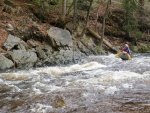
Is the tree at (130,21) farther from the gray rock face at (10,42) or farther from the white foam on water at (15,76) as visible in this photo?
the white foam on water at (15,76)

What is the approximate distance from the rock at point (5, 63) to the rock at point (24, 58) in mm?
341

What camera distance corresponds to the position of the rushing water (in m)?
6.68

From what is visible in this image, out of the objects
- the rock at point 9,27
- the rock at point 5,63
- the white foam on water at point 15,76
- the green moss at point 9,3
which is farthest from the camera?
the green moss at point 9,3

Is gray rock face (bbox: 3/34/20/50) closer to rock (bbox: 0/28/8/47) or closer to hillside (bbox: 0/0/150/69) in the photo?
hillside (bbox: 0/0/150/69)

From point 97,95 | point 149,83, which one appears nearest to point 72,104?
point 97,95

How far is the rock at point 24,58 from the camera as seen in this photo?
1309cm

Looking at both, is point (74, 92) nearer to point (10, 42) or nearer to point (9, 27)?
point (10, 42)

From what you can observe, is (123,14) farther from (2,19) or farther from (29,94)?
(29,94)

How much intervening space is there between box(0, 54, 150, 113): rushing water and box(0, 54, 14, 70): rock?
0.97 metres

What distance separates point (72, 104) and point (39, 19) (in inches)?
503

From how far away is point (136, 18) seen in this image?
23797mm

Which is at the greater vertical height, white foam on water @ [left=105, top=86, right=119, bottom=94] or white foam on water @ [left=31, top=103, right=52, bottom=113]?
white foam on water @ [left=31, top=103, right=52, bottom=113]

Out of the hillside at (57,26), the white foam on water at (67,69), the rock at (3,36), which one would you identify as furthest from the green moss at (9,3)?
the white foam on water at (67,69)

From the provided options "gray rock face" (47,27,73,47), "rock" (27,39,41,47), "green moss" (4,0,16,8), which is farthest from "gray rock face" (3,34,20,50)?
"green moss" (4,0,16,8)
